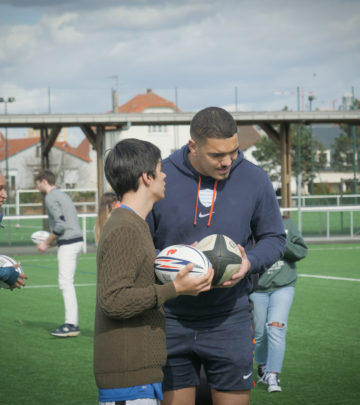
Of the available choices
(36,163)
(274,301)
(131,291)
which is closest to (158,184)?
(131,291)

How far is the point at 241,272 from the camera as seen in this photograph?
3928 millimetres

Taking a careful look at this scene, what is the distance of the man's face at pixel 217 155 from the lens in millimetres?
4027

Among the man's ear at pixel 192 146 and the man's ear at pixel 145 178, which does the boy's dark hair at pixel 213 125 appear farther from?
the man's ear at pixel 145 178

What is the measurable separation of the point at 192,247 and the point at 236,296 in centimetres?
58

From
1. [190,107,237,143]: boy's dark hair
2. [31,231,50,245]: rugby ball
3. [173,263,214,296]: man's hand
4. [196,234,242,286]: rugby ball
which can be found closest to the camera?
[173,263,214,296]: man's hand

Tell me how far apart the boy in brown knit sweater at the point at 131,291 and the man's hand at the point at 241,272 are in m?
0.49

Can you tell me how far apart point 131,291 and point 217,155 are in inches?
48.7

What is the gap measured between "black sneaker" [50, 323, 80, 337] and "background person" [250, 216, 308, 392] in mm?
3328

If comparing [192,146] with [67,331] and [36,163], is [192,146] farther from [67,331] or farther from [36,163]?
[36,163]

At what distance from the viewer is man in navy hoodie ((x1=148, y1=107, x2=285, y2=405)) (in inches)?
160

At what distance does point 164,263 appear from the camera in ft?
11.5

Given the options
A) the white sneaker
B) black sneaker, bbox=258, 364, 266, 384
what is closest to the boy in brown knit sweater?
the white sneaker

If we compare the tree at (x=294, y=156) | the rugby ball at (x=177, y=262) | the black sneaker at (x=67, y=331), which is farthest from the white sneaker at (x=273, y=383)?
the tree at (x=294, y=156)

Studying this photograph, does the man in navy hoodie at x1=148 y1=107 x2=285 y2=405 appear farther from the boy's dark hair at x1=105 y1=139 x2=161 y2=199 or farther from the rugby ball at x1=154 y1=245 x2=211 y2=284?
the boy's dark hair at x1=105 y1=139 x2=161 y2=199
